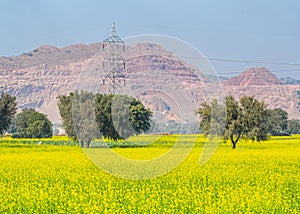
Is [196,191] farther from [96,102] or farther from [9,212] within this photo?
[96,102]

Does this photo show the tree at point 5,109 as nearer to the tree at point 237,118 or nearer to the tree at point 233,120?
the tree at point 237,118

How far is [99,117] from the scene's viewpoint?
80.4 meters

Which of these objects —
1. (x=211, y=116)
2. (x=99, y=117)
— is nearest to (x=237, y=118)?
(x=211, y=116)

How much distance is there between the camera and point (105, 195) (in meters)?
21.8

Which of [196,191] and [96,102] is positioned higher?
[96,102]

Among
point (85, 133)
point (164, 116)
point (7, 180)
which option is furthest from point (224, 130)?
point (164, 116)

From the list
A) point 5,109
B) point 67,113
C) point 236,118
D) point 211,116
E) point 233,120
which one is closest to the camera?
point 233,120

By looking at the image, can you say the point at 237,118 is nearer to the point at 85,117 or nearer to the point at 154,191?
the point at 85,117

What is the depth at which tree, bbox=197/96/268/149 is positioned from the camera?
71.8m

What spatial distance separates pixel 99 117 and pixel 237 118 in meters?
19.1

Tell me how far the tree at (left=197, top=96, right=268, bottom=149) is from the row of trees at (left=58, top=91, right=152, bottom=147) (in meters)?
9.85

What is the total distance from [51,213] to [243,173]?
15537mm

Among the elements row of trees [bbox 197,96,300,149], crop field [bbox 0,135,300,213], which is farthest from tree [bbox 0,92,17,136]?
crop field [bbox 0,135,300,213]

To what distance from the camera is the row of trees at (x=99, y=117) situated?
226ft
